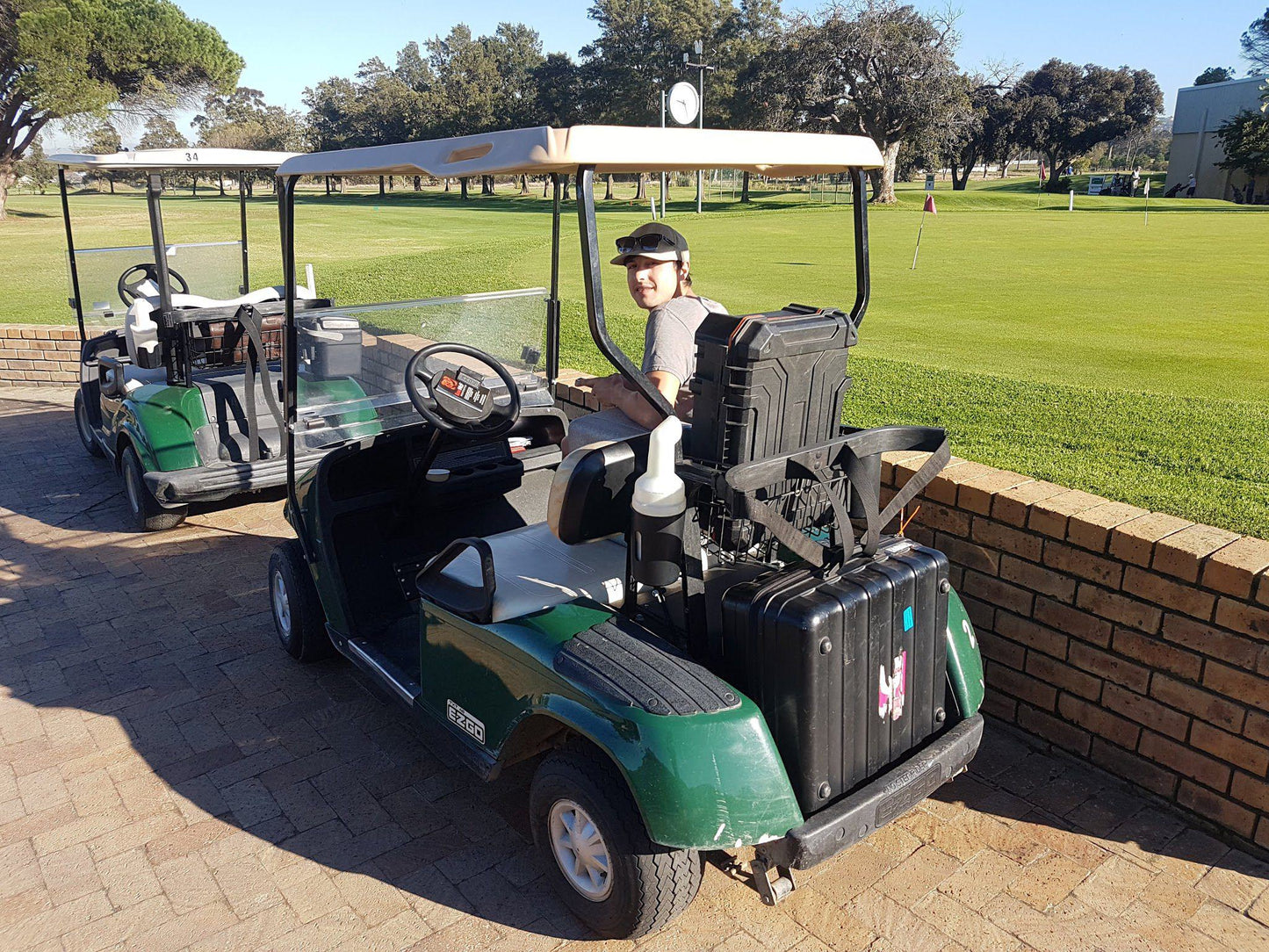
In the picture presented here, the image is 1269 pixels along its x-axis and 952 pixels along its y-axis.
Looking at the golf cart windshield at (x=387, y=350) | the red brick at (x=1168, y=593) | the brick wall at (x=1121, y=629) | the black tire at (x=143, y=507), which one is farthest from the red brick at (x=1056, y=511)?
the black tire at (x=143, y=507)

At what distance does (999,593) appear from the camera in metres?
3.33

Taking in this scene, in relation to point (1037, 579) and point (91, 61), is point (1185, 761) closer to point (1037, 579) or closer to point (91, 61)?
point (1037, 579)

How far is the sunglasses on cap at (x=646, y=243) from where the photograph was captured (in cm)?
296

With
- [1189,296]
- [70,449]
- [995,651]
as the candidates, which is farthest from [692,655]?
[1189,296]

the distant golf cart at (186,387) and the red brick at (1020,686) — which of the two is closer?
the red brick at (1020,686)

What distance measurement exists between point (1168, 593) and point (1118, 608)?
17cm

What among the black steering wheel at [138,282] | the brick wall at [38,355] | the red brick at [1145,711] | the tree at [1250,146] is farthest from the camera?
the tree at [1250,146]

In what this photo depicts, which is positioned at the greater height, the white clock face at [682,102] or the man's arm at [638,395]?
the white clock face at [682,102]

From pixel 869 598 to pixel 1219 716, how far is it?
130 centimetres

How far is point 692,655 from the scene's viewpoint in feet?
8.00

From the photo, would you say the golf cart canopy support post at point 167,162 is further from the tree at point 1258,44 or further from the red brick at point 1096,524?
the tree at point 1258,44

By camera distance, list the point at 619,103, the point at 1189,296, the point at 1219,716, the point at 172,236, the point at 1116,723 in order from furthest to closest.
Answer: the point at 619,103, the point at 1189,296, the point at 172,236, the point at 1116,723, the point at 1219,716

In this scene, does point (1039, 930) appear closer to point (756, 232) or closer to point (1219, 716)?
point (1219, 716)

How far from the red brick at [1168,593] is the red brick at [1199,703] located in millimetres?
233
